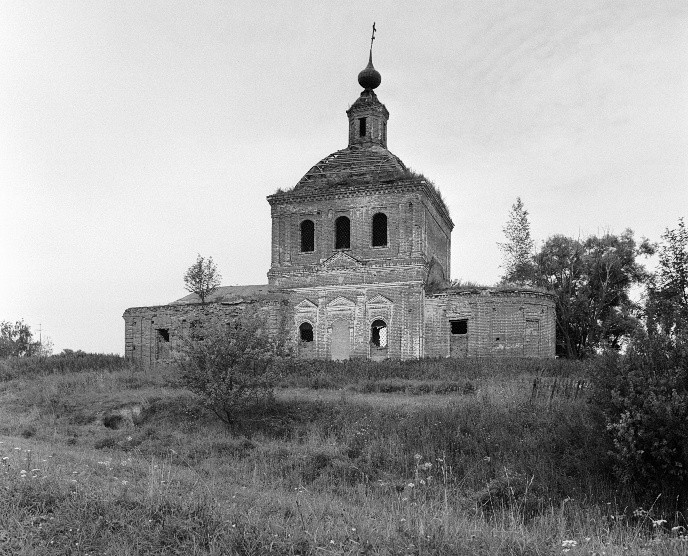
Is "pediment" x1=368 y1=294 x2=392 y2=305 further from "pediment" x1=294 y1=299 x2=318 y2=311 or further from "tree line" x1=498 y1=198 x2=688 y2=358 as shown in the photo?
"tree line" x1=498 y1=198 x2=688 y2=358

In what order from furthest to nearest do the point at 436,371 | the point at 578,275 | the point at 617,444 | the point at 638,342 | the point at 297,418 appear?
1. the point at 578,275
2. the point at 436,371
3. the point at 297,418
4. the point at 638,342
5. the point at 617,444

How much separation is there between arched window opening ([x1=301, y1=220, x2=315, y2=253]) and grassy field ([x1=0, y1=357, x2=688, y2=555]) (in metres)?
7.87

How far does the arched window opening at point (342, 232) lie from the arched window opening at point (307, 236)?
111 cm

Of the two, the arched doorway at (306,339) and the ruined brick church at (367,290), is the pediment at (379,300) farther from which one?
the arched doorway at (306,339)

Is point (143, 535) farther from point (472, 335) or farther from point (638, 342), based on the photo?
point (472, 335)

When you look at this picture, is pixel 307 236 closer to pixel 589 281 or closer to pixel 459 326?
pixel 459 326

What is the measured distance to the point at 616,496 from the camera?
10.6m

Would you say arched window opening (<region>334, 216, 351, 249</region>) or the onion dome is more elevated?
the onion dome

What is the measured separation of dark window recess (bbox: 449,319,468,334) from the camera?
2491 cm

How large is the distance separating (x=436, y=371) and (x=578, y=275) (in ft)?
63.0

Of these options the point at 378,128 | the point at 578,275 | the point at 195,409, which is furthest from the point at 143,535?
the point at 578,275

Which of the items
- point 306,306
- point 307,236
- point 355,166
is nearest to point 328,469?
point 306,306

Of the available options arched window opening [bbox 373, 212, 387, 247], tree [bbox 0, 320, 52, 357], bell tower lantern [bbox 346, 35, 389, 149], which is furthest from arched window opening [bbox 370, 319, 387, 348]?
tree [bbox 0, 320, 52, 357]

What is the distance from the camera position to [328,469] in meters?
11.8
